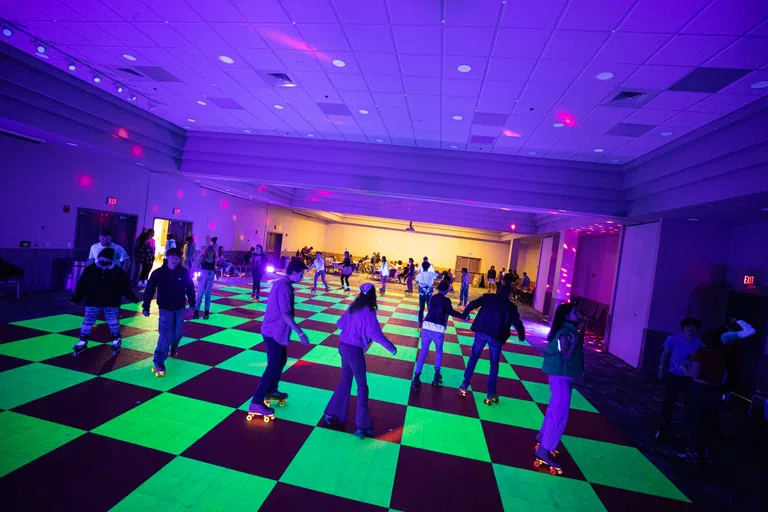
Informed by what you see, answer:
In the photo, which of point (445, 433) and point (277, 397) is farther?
point (277, 397)

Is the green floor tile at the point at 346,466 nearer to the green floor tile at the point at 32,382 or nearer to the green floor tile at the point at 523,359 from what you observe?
the green floor tile at the point at 32,382

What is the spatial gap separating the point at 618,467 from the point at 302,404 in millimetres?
3877

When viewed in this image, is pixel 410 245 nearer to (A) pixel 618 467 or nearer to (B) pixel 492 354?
(B) pixel 492 354

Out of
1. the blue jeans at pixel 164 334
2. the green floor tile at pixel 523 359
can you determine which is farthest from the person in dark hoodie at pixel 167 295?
the green floor tile at pixel 523 359

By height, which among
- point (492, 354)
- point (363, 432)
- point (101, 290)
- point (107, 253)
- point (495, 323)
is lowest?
point (363, 432)

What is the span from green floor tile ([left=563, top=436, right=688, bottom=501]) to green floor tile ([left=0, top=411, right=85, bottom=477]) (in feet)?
17.5

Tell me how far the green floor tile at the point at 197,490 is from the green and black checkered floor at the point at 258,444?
0.01 metres

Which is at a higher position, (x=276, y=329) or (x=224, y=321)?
(x=276, y=329)

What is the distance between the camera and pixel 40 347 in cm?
541

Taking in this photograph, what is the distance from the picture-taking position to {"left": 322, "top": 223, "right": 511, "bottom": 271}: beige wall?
28.5 meters

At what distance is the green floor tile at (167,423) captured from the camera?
3.52 m

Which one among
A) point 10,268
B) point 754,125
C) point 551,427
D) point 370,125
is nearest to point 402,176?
point 370,125

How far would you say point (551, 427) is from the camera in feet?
12.7

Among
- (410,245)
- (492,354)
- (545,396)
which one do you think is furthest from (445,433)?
(410,245)
